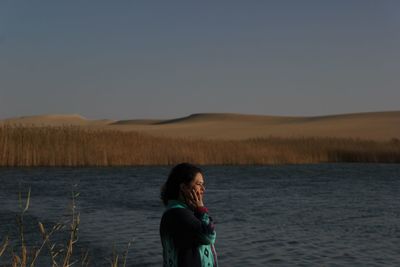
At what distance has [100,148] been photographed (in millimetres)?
24375

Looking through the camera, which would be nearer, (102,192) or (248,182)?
(102,192)

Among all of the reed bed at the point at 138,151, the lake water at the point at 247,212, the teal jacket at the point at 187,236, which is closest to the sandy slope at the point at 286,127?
the reed bed at the point at 138,151

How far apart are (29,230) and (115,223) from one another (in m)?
1.46

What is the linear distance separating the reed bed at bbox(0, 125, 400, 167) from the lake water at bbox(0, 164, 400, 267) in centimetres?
80

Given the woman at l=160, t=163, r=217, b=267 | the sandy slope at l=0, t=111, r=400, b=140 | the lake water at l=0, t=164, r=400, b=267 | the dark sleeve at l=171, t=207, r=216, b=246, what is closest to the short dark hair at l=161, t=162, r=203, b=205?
the woman at l=160, t=163, r=217, b=267

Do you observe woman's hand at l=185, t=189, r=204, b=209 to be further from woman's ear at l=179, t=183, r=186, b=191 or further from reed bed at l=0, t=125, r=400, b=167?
reed bed at l=0, t=125, r=400, b=167

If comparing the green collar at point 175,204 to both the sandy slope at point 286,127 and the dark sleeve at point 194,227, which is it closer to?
the dark sleeve at point 194,227

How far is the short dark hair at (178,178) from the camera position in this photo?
3.42 metres

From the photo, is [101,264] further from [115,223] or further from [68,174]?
[68,174]

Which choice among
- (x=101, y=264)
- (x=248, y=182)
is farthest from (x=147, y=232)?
(x=248, y=182)

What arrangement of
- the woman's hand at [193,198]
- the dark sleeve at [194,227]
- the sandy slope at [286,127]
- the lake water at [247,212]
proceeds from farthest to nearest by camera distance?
the sandy slope at [286,127], the lake water at [247,212], the woman's hand at [193,198], the dark sleeve at [194,227]

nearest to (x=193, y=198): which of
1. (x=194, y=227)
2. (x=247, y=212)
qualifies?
→ (x=194, y=227)

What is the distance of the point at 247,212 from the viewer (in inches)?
509

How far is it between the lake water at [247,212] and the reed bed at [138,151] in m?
0.80
